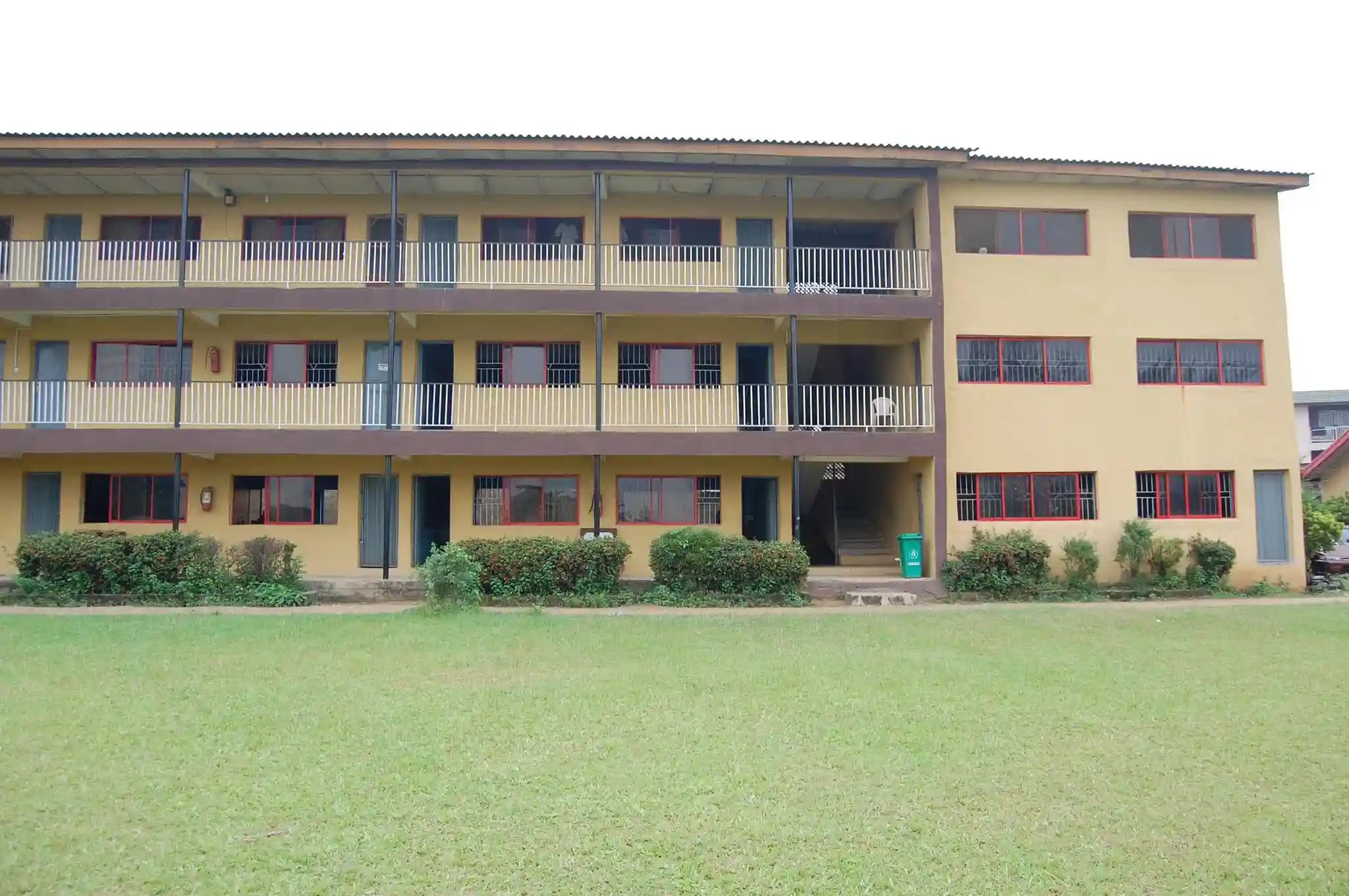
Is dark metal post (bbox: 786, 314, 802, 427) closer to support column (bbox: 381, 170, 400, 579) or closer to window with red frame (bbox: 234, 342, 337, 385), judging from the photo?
support column (bbox: 381, 170, 400, 579)

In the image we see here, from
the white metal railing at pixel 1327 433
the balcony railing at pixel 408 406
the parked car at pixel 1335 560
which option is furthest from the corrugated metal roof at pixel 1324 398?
the balcony railing at pixel 408 406

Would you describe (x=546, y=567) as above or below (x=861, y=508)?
below

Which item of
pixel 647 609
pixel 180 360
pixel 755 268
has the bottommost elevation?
pixel 647 609

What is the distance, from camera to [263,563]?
16.5m

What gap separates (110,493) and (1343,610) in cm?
2378

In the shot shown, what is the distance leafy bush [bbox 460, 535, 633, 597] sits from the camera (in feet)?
53.3

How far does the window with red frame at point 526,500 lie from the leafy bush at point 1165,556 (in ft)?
38.8

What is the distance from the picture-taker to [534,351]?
19.2m

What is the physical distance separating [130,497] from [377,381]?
5936 millimetres

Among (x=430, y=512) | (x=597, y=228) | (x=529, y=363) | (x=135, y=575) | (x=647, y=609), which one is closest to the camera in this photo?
(x=647, y=609)

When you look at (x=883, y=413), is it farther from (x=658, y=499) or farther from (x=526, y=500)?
(x=526, y=500)

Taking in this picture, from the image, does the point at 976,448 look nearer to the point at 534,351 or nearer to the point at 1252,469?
the point at 1252,469

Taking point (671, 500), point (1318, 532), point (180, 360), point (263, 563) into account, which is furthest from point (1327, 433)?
point (180, 360)

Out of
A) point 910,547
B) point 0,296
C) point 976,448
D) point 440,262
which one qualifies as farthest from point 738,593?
point 0,296
